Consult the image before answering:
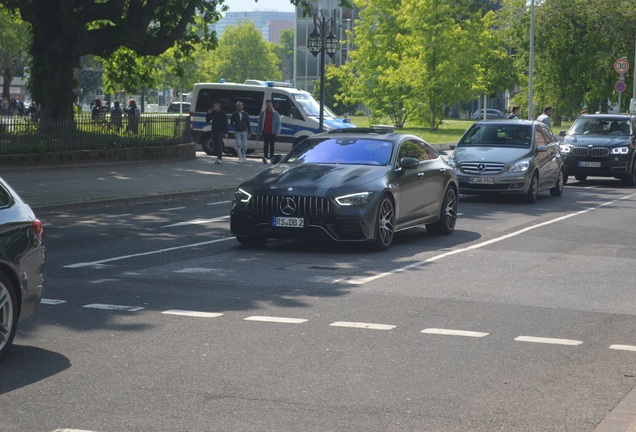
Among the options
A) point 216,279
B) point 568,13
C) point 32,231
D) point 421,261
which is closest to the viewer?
point 32,231

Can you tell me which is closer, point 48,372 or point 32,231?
point 48,372

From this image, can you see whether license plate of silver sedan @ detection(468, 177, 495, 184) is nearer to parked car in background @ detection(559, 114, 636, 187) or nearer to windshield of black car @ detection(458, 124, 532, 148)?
windshield of black car @ detection(458, 124, 532, 148)

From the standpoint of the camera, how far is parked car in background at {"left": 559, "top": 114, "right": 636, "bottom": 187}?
Answer: 1150 inches

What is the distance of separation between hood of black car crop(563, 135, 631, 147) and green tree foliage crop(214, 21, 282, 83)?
9825 centimetres

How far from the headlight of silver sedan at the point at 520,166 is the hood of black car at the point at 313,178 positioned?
828 cm

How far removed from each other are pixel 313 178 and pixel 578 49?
59817mm

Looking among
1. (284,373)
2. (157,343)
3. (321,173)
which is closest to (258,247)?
(321,173)

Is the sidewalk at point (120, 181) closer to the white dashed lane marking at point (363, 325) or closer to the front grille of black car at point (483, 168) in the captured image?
the front grille of black car at point (483, 168)

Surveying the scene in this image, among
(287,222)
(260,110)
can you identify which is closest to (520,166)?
(287,222)

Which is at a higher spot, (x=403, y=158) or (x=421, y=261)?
(x=403, y=158)

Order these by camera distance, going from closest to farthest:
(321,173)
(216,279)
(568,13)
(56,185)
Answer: (216,279) < (321,173) < (56,185) < (568,13)

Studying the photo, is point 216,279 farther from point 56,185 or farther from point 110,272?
point 56,185

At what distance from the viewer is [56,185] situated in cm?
2428

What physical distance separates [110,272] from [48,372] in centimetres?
485
